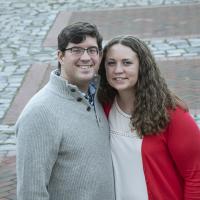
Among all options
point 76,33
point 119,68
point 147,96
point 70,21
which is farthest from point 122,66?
point 70,21

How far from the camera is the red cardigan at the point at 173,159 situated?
2.84 metres

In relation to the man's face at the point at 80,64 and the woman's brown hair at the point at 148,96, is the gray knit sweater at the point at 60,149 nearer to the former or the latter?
the man's face at the point at 80,64

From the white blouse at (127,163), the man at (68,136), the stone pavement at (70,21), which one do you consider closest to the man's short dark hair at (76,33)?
the man at (68,136)

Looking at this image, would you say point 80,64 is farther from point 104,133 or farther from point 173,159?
point 173,159

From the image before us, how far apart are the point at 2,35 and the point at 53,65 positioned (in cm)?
310

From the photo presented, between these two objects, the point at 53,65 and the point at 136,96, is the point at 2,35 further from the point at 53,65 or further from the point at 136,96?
the point at 136,96

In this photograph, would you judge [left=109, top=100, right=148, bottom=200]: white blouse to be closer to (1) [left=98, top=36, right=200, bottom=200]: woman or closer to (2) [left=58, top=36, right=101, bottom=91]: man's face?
(1) [left=98, top=36, right=200, bottom=200]: woman

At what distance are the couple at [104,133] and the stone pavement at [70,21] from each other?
108 inches

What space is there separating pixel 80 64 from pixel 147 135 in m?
0.52

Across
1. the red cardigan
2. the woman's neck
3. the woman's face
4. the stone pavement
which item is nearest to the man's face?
the woman's face

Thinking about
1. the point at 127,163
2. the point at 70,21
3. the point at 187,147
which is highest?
the point at 187,147

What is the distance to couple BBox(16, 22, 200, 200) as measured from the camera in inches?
106

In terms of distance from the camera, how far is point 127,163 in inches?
→ 116

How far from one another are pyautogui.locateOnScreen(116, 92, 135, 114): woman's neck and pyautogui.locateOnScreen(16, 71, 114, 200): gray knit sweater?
0.24 metres
